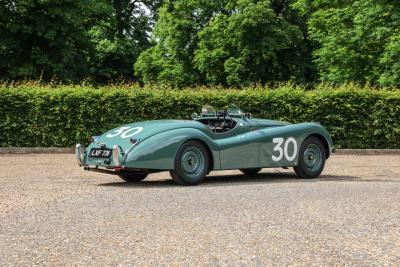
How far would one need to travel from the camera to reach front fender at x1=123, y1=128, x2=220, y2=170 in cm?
990

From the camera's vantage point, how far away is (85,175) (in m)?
12.7

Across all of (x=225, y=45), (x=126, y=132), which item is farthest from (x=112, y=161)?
(x=225, y=45)

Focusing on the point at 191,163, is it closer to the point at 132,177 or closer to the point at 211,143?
the point at 211,143

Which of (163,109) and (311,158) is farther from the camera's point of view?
(163,109)

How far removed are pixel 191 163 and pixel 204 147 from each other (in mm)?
374

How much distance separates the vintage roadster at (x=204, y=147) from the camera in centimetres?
1002

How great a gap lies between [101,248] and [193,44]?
131 feet

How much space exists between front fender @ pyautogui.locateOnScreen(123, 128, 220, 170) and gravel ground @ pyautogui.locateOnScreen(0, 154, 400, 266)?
39 centimetres

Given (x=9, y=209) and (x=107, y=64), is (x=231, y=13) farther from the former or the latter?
(x=9, y=209)

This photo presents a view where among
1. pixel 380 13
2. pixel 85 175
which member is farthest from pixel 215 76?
pixel 85 175

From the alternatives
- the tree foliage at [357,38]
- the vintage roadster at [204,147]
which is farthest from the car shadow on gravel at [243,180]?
the tree foliage at [357,38]

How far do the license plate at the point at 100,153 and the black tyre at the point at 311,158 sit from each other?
3.70 m

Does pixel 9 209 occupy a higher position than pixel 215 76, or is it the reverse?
pixel 215 76

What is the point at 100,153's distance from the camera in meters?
Answer: 10.3
